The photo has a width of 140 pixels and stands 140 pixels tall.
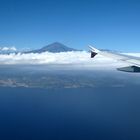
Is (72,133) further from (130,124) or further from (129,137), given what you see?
(130,124)

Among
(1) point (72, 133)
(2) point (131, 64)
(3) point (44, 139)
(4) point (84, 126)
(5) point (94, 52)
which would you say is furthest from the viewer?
(4) point (84, 126)

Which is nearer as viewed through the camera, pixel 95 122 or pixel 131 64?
pixel 131 64

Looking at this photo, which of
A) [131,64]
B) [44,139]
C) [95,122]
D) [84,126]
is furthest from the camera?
[95,122]

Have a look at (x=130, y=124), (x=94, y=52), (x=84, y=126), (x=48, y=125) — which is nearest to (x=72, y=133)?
(x=84, y=126)

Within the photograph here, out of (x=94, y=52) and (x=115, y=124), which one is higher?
(x=94, y=52)

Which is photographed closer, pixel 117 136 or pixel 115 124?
pixel 117 136

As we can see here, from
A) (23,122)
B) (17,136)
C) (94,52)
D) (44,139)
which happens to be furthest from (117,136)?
(94,52)

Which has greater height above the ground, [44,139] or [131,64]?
[131,64]

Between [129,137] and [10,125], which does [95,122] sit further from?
[10,125]

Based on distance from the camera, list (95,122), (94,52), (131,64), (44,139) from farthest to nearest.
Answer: (95,122), (44,139), (94,52), (131,64)
